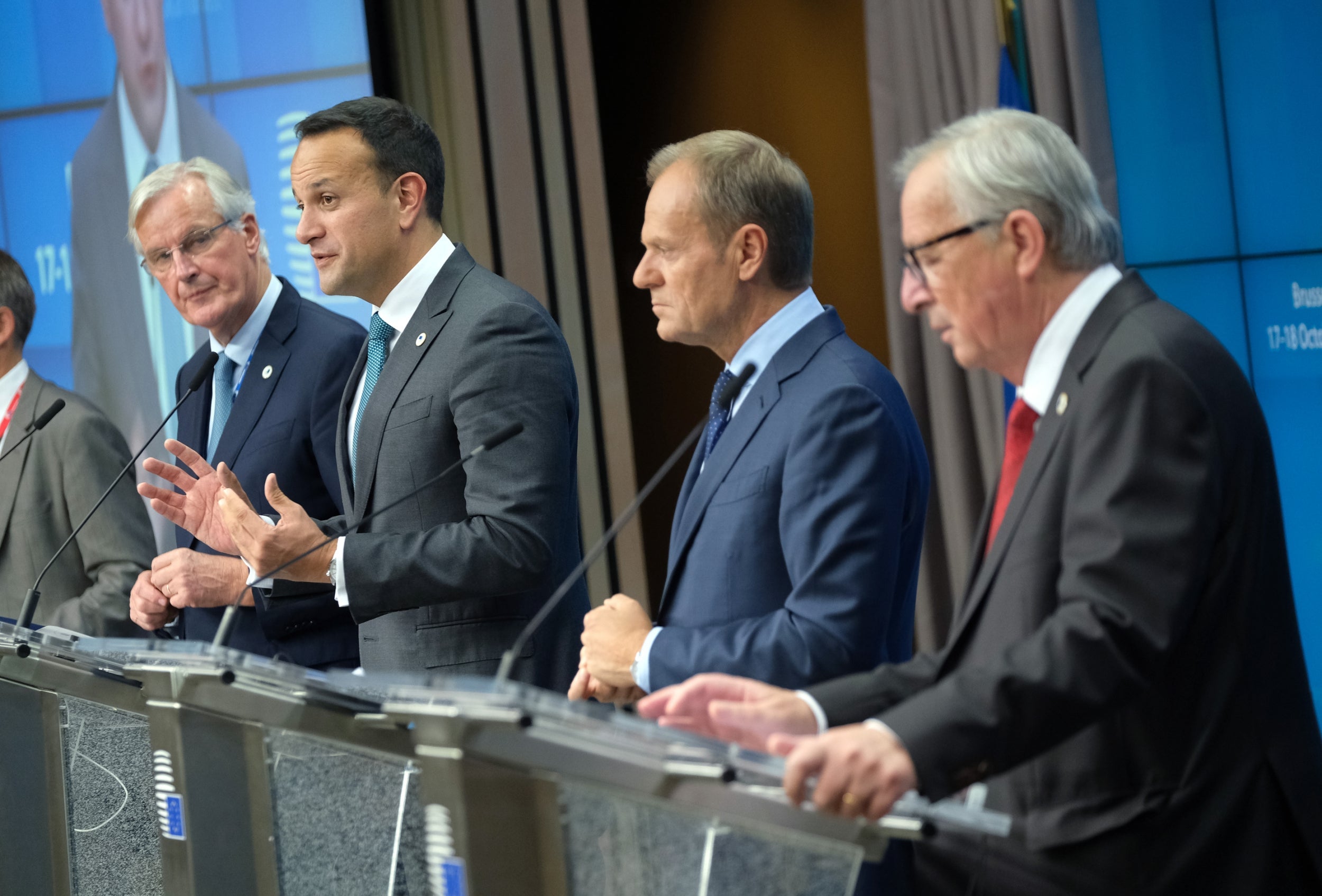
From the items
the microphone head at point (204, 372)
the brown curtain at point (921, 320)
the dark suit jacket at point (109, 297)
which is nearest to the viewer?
the microphone head at point (204, 372)

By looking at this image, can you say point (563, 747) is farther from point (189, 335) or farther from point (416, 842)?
point (189, 335)

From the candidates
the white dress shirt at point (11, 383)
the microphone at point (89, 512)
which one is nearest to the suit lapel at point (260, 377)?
the microphone at point (89, 512)

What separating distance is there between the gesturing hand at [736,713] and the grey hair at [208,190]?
6.64ft

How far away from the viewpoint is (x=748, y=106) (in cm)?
432

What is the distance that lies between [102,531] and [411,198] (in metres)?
1.19

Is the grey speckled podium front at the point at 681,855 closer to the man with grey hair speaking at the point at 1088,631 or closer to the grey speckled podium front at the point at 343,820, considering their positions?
the man with grey hair speaking at the point at 1088,631

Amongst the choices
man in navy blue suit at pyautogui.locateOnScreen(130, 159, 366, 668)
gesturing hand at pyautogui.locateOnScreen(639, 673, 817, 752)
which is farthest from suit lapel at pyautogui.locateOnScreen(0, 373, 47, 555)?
gesturing hand at pyautogui.locateOnScreen(639, 673, 817, 752)

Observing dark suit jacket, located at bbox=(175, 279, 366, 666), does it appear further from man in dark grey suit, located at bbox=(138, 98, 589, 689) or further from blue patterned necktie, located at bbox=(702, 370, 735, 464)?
blue patterned necktie, located at bbox=(702, 370, 735, 464)

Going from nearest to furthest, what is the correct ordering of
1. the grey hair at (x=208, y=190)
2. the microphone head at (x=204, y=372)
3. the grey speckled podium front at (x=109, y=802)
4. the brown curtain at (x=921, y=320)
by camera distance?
the grey speckled podium front at (x=109, y=802)
the microphone head at (x=204, y=372)
the grey hair at (x=208, y=190)
the brown curtain at (x=921, y=320)

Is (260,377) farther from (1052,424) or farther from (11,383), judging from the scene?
(1052,424)

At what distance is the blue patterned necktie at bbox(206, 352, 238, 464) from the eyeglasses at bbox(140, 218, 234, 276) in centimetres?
23

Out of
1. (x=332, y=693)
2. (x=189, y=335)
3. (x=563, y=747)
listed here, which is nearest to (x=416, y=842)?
(x=332, y=693)

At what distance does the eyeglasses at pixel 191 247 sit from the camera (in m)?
3.00

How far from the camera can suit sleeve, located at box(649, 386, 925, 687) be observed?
174cm
